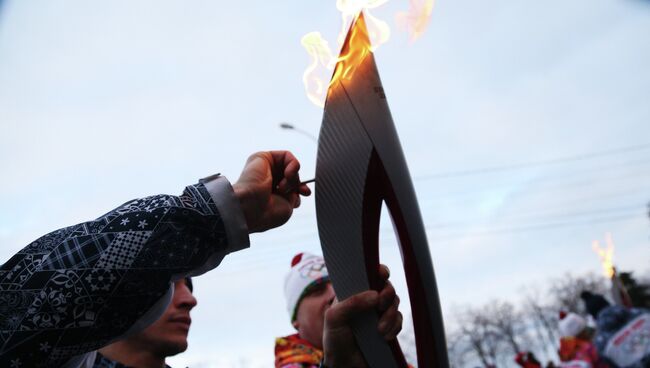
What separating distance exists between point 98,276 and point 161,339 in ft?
4.30

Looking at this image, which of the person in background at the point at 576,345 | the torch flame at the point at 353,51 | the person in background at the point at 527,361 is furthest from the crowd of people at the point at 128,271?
the person in background at the point at 527,361

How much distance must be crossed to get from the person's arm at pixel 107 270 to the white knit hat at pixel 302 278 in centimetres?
182

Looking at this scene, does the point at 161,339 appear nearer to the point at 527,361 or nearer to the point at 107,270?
the point at 107,270

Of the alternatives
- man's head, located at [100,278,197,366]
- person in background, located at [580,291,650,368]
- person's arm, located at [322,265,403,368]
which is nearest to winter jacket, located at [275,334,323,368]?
man's head, located at [100,278,197,366]

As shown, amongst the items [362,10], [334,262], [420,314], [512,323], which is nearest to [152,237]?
[334,262]

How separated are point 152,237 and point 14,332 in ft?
1.00

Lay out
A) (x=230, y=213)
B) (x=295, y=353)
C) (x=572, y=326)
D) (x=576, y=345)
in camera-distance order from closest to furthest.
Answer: (x=230, y=213)
(x=295, y=353)
(x=576, y=345)
(x=572, y=326)

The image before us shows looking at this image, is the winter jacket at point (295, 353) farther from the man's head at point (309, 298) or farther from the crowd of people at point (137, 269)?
the crowd of people at point (137, 269)

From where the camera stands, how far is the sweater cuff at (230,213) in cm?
134

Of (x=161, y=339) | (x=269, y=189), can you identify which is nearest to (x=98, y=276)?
(x=269, y=189)

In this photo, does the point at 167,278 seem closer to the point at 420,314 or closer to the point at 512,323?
the point at 420,314

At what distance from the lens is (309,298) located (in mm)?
3131

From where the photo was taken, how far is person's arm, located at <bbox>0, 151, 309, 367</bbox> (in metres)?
1.08

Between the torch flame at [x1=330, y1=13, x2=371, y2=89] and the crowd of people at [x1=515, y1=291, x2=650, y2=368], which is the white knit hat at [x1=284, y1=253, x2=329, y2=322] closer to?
the torch flame at [x1=330, y1=13, x2=371, y2=89]
